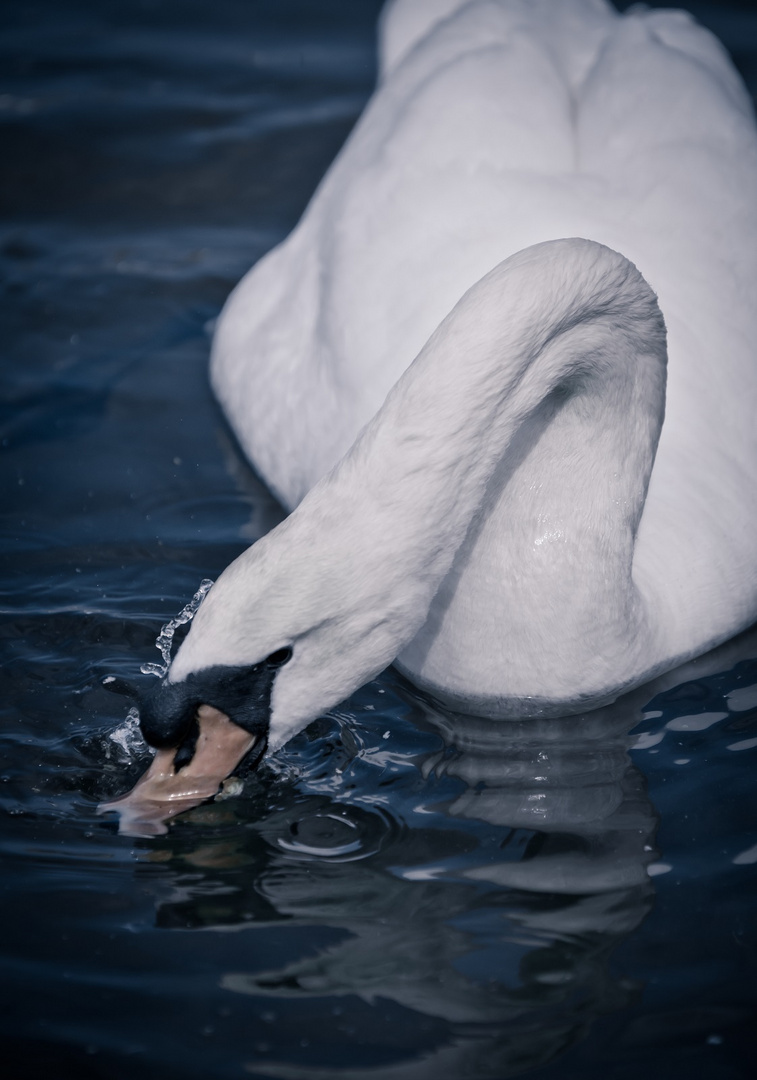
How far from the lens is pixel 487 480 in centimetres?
356

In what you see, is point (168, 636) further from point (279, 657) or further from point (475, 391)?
point (475, 391)

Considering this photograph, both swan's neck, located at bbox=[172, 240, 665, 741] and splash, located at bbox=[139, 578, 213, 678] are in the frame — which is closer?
swan's neck, located at bbox=[172, 240, 665, 741]

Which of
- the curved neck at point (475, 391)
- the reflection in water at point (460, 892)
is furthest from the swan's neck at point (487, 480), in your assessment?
the reflection in water at point (460, 892)

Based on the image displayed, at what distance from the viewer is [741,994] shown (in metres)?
3.44

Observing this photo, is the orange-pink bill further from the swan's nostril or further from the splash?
the splash

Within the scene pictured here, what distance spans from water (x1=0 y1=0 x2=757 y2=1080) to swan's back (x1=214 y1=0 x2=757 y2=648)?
0.51 m

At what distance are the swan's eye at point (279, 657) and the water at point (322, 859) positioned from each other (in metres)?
0.49

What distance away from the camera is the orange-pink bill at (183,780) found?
367 centimetres

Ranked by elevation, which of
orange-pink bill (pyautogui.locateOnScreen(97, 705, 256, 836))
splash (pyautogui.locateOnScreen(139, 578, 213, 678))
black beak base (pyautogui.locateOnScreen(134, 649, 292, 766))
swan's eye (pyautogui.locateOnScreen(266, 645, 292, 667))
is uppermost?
swan's eye (pyautogui.locateOnScreen(266, 645, 292, 667))

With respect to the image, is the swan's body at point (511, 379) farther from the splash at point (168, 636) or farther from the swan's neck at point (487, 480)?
the splash at point (168, 636)

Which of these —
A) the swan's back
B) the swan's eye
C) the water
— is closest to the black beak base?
the swan's eye

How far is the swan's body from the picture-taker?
11.1ft

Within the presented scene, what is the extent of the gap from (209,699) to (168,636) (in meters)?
1.21

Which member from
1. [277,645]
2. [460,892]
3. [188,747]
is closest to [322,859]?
[460,892]
